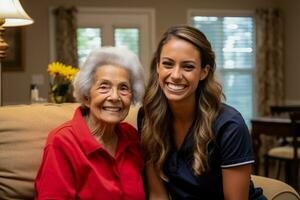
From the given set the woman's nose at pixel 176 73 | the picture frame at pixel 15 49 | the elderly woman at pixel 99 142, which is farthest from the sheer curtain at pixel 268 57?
the woman's nose at pixel 176 73

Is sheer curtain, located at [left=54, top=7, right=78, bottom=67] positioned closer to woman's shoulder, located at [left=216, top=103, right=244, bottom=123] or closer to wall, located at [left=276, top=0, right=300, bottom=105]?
wall, located at [left=276, top=0, right=300, bottom=105]

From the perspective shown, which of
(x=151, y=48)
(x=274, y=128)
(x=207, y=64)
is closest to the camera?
(x=207, y=64)

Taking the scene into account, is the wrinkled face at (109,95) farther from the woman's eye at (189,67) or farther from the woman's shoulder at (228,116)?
the woman's shoulder at (228,116)

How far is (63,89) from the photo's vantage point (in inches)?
119

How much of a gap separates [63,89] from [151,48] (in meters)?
3.20

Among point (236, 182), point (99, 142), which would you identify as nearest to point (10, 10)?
point (99, 142)

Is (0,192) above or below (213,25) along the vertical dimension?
Answer: below

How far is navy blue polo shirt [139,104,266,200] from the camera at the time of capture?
1.75m

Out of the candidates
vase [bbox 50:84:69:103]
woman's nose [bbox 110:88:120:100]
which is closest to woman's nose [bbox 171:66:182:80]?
woman's nose [bbox 110:88:120:100]

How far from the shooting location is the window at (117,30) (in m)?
5.95

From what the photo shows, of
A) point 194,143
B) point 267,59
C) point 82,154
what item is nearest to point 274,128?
point 267,59

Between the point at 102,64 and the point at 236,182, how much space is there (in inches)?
26.0

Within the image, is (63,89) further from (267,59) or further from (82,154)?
(267,59)

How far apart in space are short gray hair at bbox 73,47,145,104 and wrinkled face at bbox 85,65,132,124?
19 mm
